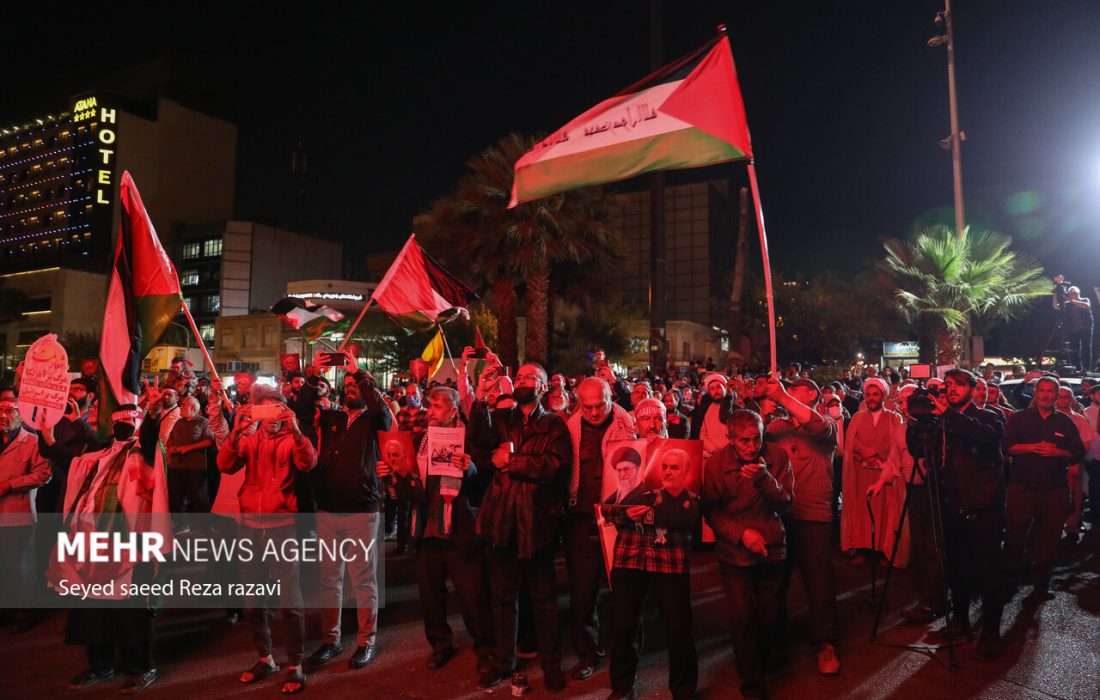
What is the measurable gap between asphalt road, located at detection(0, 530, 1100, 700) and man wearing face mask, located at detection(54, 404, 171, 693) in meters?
0.17

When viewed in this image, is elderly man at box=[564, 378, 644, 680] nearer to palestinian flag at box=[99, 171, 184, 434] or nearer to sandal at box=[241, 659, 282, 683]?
sandal at box=[241, 659, 282, 683]

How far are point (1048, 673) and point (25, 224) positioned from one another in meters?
118

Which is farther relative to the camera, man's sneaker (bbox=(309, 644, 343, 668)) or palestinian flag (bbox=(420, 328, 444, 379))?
palestinian flag (bbox=(420, 328, 444, 379))

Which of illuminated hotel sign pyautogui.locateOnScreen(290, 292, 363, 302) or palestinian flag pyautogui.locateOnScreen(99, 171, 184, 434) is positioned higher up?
illuminated hotel sign pyautogui.locateOnScreen(290, 292, 363, 302)

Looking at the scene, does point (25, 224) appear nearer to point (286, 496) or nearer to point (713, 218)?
point (713, 218)

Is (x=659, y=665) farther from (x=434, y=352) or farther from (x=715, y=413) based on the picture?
(x=434, y=352)

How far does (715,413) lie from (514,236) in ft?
35.7

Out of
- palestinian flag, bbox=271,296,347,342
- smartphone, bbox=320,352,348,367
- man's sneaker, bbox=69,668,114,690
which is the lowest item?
man's sneaker, bbox=69,668,114,690

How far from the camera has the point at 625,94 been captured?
7.50 metres

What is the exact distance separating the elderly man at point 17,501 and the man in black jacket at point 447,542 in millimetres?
3337

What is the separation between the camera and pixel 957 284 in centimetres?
1784

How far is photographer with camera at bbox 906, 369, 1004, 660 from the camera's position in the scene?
5750 millimetres

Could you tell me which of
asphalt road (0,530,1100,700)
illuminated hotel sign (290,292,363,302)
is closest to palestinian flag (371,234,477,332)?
asphalt road (0,530,1100,700)

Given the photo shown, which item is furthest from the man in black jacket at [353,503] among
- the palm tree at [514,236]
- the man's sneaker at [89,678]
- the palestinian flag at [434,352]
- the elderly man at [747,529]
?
the palm tree at [514,236]
